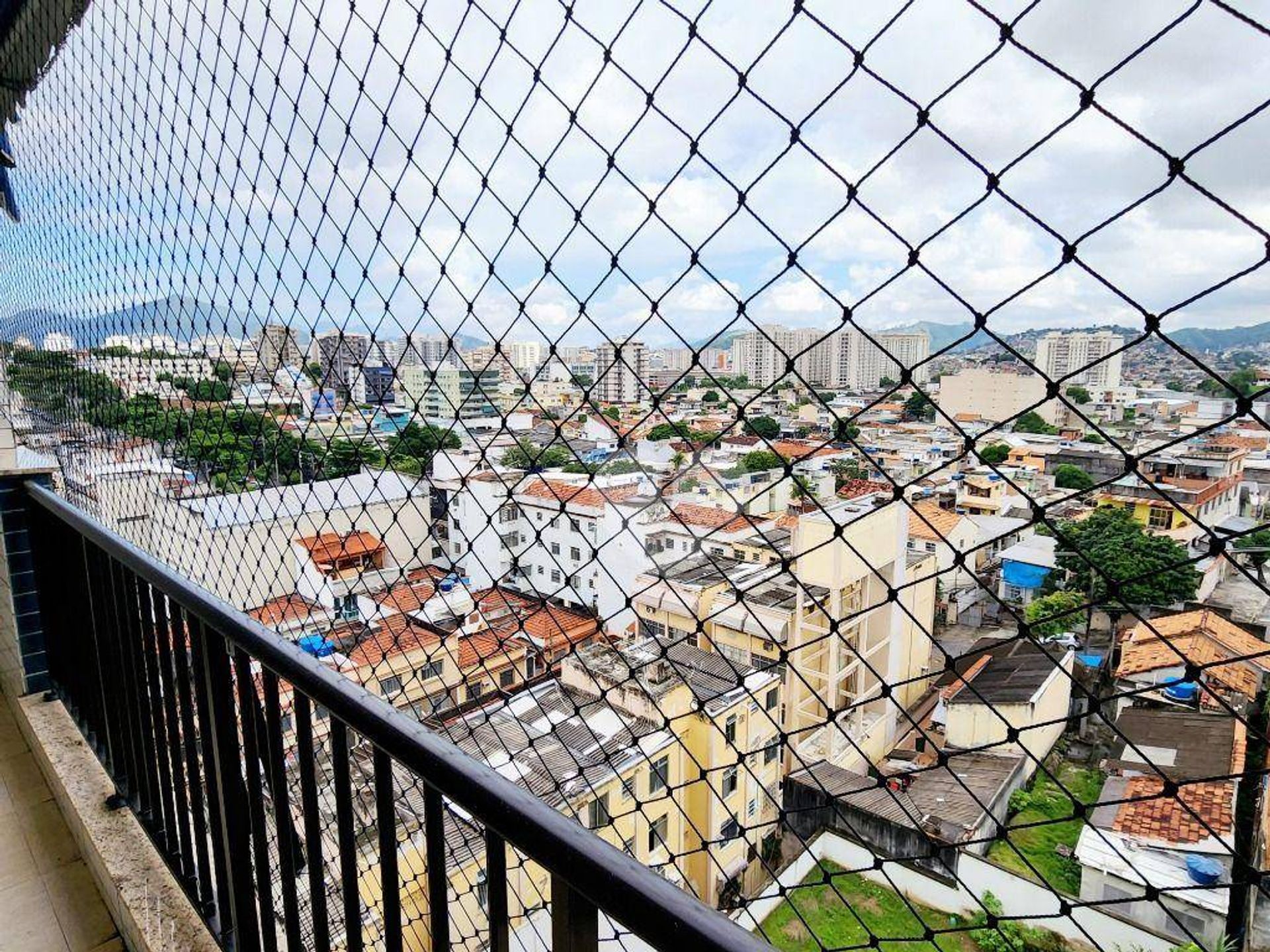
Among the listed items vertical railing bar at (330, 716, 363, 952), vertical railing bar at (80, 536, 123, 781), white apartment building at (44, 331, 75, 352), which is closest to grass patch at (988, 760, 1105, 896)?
vertical railing bar at (330, 716, 363, 952)

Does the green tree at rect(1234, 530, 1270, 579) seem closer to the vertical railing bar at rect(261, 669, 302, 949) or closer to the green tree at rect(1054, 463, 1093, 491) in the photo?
the green tree at rect(1054, 463, 1093, 491)

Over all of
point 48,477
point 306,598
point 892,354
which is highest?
point 892,354

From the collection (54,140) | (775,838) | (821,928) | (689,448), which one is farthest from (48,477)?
(775,838)

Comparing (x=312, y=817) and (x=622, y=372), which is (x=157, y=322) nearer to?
(x=622, y=372)

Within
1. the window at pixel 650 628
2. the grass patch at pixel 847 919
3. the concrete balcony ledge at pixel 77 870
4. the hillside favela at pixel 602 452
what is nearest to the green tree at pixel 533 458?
the hillside favela at pixel 602 452

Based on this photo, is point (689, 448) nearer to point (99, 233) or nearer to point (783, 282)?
point (783, 282)

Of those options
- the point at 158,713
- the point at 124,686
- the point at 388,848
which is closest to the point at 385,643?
the point at 124,686
